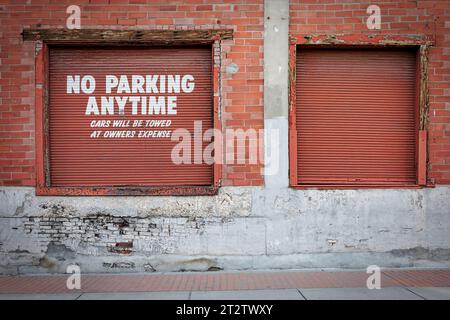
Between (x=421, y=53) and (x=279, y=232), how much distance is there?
12.1ft

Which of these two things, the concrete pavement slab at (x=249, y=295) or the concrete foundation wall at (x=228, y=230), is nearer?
the concrete pavement slab at (x=249, y=295)

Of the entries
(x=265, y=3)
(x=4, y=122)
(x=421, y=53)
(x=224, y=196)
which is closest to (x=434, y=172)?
(x=421, y=53)

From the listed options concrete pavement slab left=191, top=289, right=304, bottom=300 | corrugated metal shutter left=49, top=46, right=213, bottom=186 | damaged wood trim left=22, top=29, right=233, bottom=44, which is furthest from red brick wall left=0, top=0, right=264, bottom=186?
concrete pavement slab left=191, top=289, right=304, bottom=300

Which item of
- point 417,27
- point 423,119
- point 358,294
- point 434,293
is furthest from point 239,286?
point 417,27

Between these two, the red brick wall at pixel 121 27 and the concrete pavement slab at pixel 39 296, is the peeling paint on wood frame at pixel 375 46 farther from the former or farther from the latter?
the concrete pavement slab at pixel 39 296

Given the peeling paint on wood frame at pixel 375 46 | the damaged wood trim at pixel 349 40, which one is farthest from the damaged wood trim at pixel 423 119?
the damaged wood trim at pixel 349 40

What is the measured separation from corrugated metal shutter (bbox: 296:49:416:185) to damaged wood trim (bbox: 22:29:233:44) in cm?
151

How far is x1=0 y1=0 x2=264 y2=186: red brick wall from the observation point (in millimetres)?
6758

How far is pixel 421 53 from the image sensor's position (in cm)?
687

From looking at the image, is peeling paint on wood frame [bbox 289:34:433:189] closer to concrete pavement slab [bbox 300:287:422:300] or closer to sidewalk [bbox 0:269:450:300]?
sidewalk [bbox 0:269:450:300]

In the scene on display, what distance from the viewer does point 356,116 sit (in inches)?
278

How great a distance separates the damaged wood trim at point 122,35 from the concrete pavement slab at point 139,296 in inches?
152

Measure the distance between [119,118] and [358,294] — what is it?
177 inches

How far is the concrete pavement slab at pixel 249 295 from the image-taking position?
541cm
